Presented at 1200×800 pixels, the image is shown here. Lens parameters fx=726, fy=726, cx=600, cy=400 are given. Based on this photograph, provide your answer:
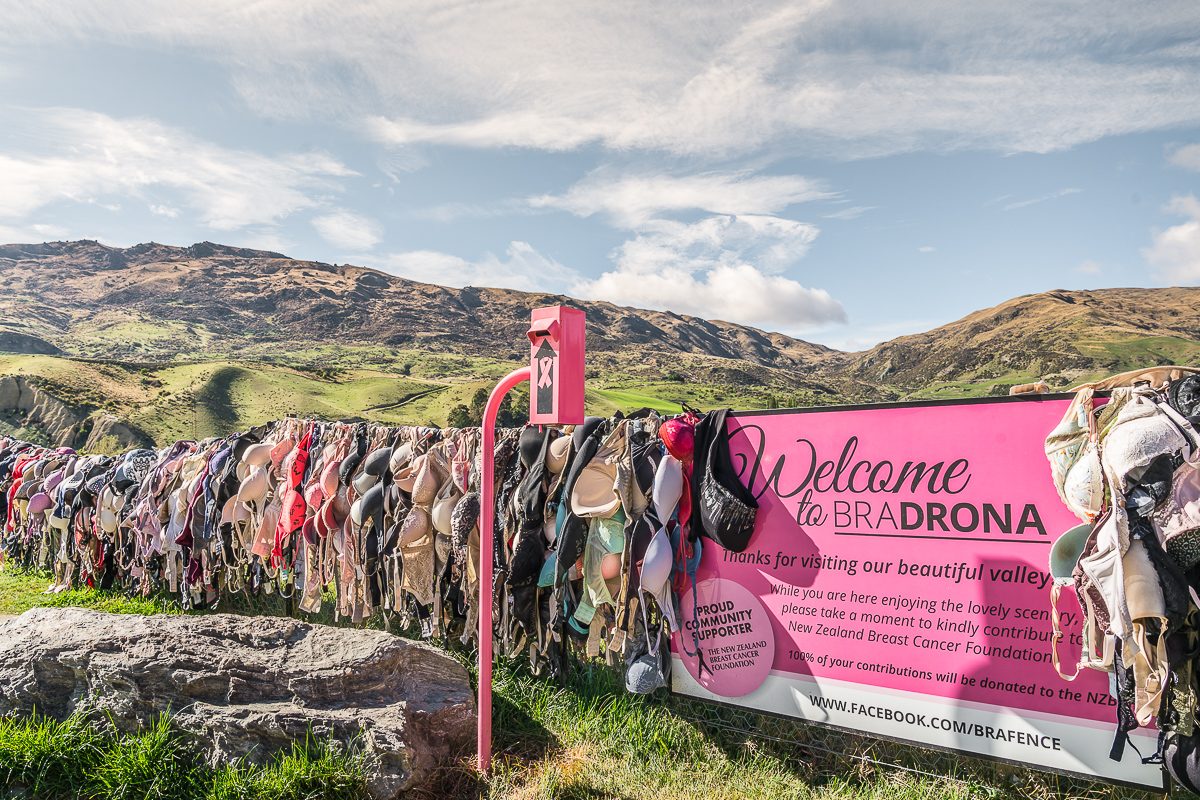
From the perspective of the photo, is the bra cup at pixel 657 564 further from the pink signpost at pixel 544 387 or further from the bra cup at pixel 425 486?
the bra cup at pixel 425 486

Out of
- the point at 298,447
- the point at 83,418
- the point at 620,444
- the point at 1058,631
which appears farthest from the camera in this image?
the point at 83,418

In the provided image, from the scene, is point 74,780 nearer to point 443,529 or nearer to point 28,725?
point 28,725

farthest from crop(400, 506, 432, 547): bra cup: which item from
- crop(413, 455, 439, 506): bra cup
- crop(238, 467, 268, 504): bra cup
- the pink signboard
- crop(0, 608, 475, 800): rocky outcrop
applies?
crop(238, 467, 268, 504): bra cup

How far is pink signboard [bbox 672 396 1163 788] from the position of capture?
11.1ft

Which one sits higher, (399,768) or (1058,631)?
(1058,631)

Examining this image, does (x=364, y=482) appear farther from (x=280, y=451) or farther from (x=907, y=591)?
(x=907, y=591)

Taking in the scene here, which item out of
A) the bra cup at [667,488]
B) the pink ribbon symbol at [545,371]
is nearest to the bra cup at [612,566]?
the bra cup at [667,488]

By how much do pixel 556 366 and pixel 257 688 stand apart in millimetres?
2586

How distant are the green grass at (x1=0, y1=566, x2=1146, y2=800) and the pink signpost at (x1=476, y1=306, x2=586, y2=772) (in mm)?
418

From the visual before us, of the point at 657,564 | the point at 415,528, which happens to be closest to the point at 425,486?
the point at 415,528

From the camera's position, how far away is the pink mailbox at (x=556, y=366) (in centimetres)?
372

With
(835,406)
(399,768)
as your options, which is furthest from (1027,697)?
(399,768)

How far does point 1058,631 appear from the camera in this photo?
3.25 metres

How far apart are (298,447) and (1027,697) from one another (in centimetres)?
610
